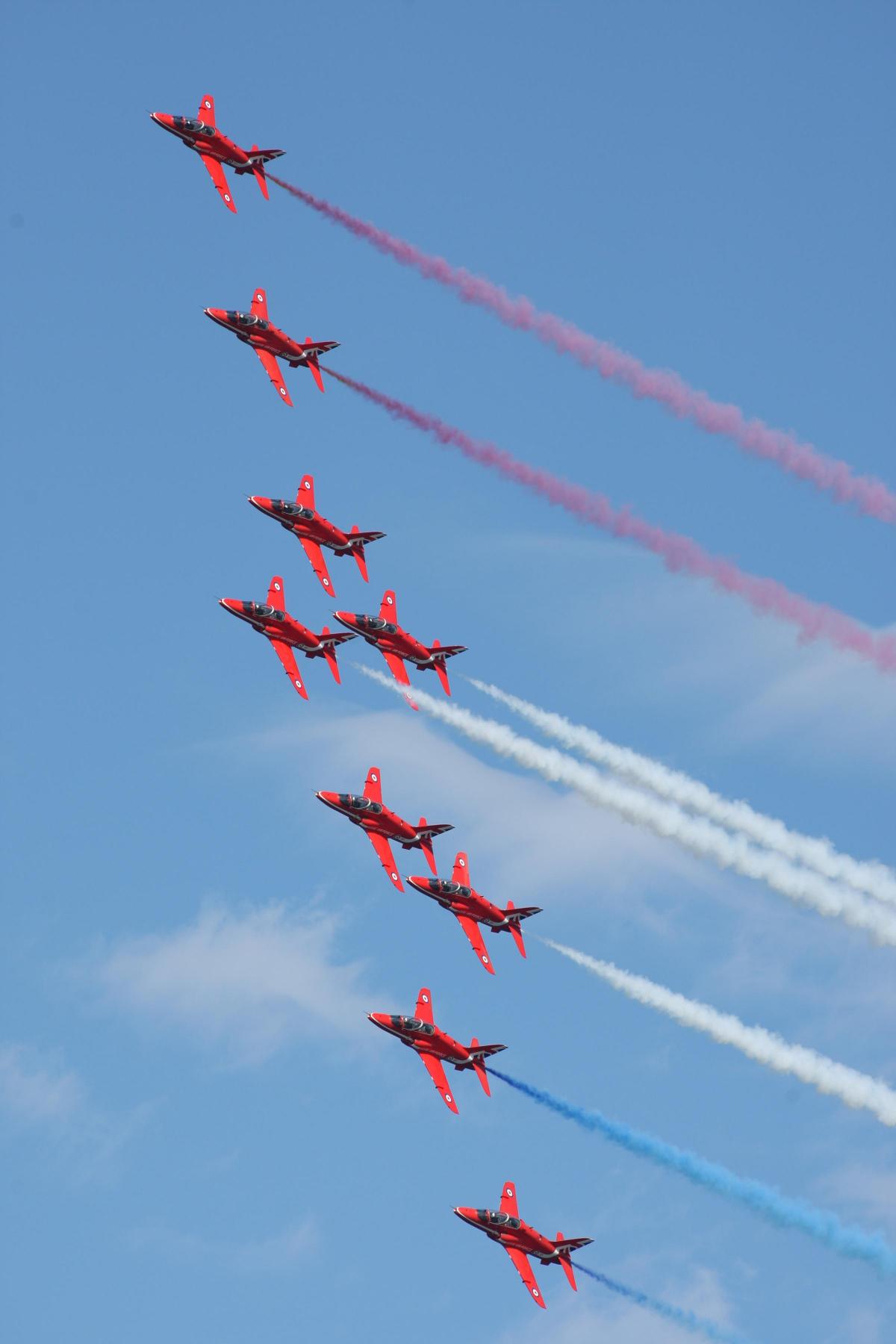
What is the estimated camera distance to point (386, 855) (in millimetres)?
119188

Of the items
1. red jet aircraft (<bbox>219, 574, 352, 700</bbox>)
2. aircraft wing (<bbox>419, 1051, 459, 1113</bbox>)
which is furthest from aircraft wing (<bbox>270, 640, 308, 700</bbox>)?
aircraft wing (<bbox>419, 1051, 459, 1113</bbox>)

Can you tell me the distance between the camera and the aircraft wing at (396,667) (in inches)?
4823

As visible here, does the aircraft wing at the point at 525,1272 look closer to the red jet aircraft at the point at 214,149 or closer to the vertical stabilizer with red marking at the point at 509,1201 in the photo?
the vertical stabilizer with red marking at the point at 509,1201

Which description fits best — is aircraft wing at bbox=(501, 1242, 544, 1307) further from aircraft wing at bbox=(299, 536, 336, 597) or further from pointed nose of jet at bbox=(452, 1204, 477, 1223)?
aircraft wing at bbox=(299, 536, 336, 597)

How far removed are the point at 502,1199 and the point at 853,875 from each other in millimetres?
21837

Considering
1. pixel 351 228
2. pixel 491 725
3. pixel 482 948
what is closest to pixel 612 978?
pixel 482 948

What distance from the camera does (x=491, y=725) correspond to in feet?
404

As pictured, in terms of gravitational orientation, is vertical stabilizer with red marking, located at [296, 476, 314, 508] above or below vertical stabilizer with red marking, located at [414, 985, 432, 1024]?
above

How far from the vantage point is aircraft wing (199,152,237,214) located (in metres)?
119

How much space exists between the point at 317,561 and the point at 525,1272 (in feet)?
113

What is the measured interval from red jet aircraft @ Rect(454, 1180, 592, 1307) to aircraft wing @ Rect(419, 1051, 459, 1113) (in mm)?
5215

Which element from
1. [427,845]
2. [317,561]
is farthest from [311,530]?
[427,845]

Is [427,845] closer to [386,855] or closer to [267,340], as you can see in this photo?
[386,855]

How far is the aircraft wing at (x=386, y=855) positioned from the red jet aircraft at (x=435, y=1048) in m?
6.28
